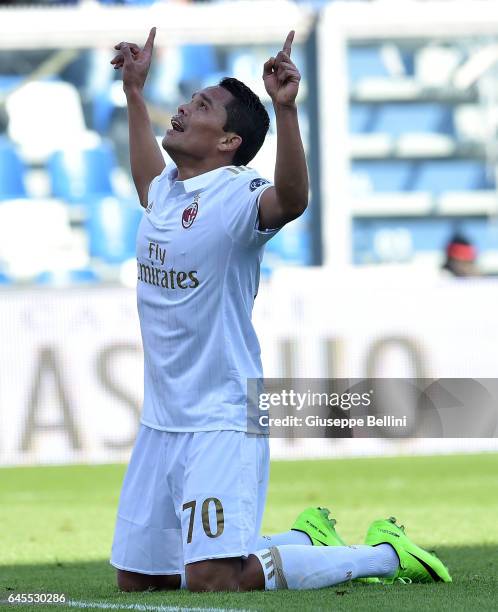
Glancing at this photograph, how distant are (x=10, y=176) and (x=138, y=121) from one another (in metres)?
9.72

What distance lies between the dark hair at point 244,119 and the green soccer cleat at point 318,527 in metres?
1.39

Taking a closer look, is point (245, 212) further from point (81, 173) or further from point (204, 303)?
point (81, 173)

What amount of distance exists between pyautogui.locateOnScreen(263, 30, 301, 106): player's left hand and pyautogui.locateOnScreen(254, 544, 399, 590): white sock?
1.55 m

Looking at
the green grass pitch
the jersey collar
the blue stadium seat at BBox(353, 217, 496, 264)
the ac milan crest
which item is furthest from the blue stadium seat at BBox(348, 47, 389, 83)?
the ac milan crest

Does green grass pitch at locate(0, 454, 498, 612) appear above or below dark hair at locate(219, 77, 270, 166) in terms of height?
below

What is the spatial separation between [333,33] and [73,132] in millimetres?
3257

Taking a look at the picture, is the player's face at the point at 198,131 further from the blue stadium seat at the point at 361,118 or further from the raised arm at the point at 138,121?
the blue stadium seat at the point at 361,118

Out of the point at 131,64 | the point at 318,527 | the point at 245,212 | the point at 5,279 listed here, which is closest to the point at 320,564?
the point at 318,527

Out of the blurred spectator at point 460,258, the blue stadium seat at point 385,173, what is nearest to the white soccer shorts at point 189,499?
the blurred spectator at point 460,258

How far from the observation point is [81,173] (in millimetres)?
14945

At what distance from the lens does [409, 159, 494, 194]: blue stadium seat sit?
15148mm

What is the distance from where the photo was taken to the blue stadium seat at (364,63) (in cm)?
1497

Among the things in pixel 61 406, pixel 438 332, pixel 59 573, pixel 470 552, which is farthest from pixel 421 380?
pixel 59 573

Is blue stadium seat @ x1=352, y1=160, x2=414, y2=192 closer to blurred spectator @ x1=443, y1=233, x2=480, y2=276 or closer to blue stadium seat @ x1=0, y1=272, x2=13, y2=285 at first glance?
blurred spectator @ x1=443, y1=233, x2=480, y2=276
